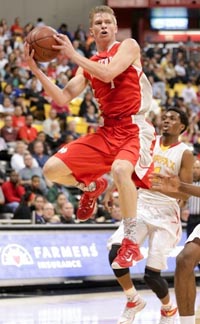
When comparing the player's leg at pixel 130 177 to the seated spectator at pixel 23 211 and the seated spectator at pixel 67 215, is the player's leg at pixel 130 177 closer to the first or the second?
the seated spectator at pixel 23 211

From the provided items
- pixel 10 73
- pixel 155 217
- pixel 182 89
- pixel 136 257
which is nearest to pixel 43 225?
pixel 155 217

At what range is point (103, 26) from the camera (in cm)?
710

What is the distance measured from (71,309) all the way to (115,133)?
3.07 m

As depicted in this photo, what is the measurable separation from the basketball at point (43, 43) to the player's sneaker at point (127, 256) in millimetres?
1712

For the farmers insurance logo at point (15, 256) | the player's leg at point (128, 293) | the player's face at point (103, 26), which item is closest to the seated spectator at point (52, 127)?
the farmers insurance logo at point (15, 256)

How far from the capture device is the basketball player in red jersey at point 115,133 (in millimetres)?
6988

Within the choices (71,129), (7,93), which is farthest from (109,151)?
(7,93)

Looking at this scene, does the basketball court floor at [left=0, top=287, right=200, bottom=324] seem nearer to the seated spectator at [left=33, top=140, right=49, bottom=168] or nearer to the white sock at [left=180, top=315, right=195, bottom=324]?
the white sock at [left=180, top=315, right=195, bottom=324]

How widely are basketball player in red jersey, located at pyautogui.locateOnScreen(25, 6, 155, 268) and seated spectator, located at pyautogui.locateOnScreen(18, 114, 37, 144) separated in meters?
7.82

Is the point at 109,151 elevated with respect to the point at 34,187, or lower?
elevated

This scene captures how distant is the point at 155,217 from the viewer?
803 centimetres

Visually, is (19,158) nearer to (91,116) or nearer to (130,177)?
(91,116)

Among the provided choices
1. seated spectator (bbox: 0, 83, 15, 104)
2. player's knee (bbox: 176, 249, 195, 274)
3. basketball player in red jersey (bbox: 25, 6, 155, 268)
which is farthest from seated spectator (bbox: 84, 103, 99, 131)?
player's knee (bbox: 176, 249, 195, 274)

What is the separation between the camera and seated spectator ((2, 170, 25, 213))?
13.4 meters
